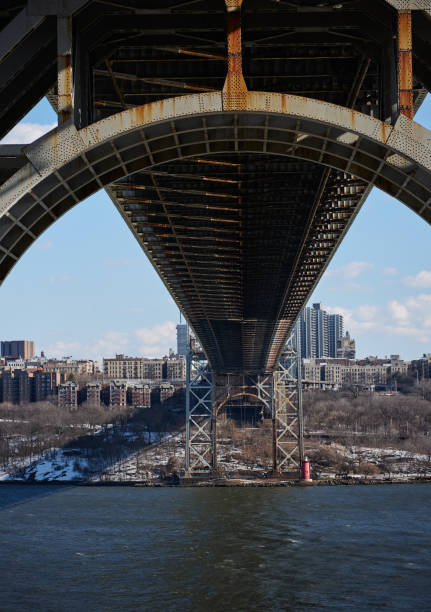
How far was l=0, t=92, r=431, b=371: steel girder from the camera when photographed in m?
9.27

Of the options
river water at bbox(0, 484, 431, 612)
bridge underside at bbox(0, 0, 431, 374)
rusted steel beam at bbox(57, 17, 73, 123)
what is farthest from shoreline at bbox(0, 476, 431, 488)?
rusted steel beam at bbox(57, 17, 73, 123)

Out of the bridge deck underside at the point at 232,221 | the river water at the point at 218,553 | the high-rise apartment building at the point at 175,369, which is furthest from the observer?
the high-rise apartment building at the point at 175,369

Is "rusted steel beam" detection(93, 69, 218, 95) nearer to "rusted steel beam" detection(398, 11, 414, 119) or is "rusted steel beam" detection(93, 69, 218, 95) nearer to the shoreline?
"rusted steel beam" detection(398, 11, 414, 119)

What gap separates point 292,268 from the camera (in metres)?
31.2

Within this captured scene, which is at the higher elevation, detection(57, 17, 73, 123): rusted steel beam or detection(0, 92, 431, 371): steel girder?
detection(57, 17, 73, 123): rusted steel beam

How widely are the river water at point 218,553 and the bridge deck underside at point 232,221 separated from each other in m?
11.1

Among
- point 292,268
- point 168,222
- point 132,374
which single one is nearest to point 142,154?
point 168,222

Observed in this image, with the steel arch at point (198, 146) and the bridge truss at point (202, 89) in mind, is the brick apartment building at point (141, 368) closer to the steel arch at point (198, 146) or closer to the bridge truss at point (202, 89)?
the bridge truss at point (202, 89)

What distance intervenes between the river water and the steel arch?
17558 mm

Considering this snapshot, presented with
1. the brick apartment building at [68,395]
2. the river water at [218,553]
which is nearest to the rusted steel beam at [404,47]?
the river water at [218,553]

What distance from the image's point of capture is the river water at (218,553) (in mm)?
25703

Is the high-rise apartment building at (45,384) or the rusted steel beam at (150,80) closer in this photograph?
the rusted steel beam at (150,80)

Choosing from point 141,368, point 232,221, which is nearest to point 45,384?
point 141,368

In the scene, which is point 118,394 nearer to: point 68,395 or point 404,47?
point 68,395
